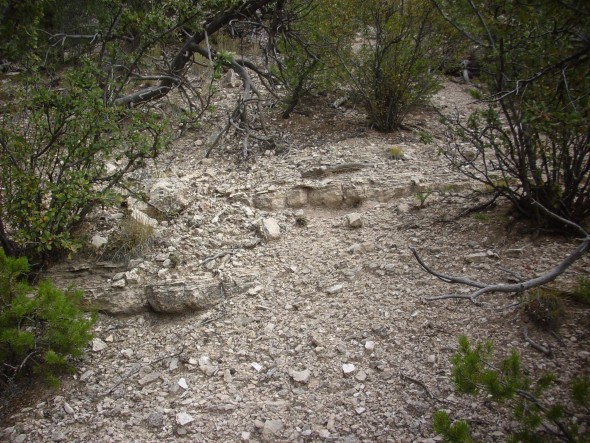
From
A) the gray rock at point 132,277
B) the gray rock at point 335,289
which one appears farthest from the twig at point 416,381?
the gray rock at point 132,277

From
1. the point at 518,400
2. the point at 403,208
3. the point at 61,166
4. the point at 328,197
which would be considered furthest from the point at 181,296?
the point at 518,400

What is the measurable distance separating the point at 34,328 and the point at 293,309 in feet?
5.52

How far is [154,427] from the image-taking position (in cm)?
269

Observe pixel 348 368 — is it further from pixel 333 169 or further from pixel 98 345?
pixel 333 169

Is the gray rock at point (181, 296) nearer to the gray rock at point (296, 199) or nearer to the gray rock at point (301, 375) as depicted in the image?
the gray rock at point (301, 375)

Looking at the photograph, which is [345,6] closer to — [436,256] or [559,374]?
[436,256]

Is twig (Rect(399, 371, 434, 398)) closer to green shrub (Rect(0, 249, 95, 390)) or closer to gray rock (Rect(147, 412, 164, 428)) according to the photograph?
gray rock (Rect(147, 412, 164, 428))

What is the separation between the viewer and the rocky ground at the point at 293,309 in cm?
262

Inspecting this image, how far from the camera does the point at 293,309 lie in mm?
3445

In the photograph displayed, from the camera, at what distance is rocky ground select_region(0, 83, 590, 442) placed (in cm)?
262

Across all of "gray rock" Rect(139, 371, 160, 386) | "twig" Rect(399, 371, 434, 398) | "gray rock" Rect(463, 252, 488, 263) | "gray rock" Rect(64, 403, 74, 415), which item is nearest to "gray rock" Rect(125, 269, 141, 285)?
"gray rock" Rect(139, 371, 160, 386)

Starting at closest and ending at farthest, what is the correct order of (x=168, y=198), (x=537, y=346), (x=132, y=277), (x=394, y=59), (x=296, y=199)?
(x=537, y=346) → (x=132, y=277) → (x=168, y=198) → (x=296, y=199) → (x=394, y=59)

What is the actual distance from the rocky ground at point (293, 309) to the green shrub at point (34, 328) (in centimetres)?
22

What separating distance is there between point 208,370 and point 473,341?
1605 mm
